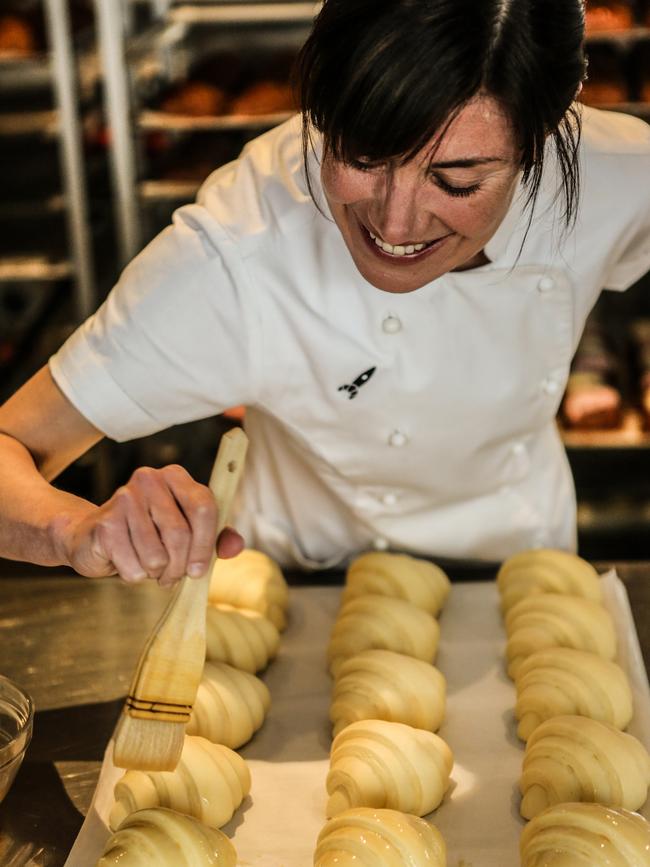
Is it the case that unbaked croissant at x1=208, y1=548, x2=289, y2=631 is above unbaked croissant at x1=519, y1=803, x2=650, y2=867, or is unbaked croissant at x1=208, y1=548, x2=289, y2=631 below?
below

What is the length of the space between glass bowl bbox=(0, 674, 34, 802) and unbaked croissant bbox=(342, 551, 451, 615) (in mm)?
477

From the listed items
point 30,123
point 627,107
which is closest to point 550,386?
point 627,107

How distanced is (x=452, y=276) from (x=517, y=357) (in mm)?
166

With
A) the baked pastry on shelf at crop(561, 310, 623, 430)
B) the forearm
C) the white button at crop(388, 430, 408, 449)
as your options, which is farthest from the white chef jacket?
the baked pastry on shelf at crop(561, 310, 623, 430)

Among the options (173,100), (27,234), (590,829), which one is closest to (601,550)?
(173,100)

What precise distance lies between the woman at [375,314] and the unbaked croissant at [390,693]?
11.8 inches

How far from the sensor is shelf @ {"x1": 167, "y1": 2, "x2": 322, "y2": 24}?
2998 millimetres

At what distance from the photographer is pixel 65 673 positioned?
1.46m

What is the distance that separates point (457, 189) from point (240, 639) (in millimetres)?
624

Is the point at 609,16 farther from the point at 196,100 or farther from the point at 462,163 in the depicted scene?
the point at 462,163

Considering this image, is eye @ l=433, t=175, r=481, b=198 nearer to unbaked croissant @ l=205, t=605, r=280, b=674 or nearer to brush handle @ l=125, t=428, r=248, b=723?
brush handle @ l=125, t=428, r=248, b=723

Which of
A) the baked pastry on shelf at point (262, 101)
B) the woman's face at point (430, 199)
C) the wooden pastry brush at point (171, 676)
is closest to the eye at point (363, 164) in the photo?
the woman's face at point (430, 199)

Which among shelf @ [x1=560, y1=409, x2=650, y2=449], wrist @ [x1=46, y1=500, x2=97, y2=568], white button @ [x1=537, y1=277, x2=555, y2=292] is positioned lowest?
shelf @ [x1=560, y1=409, x2=650, y2=449]

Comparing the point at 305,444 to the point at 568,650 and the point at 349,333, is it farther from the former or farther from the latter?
the point at 568,650
